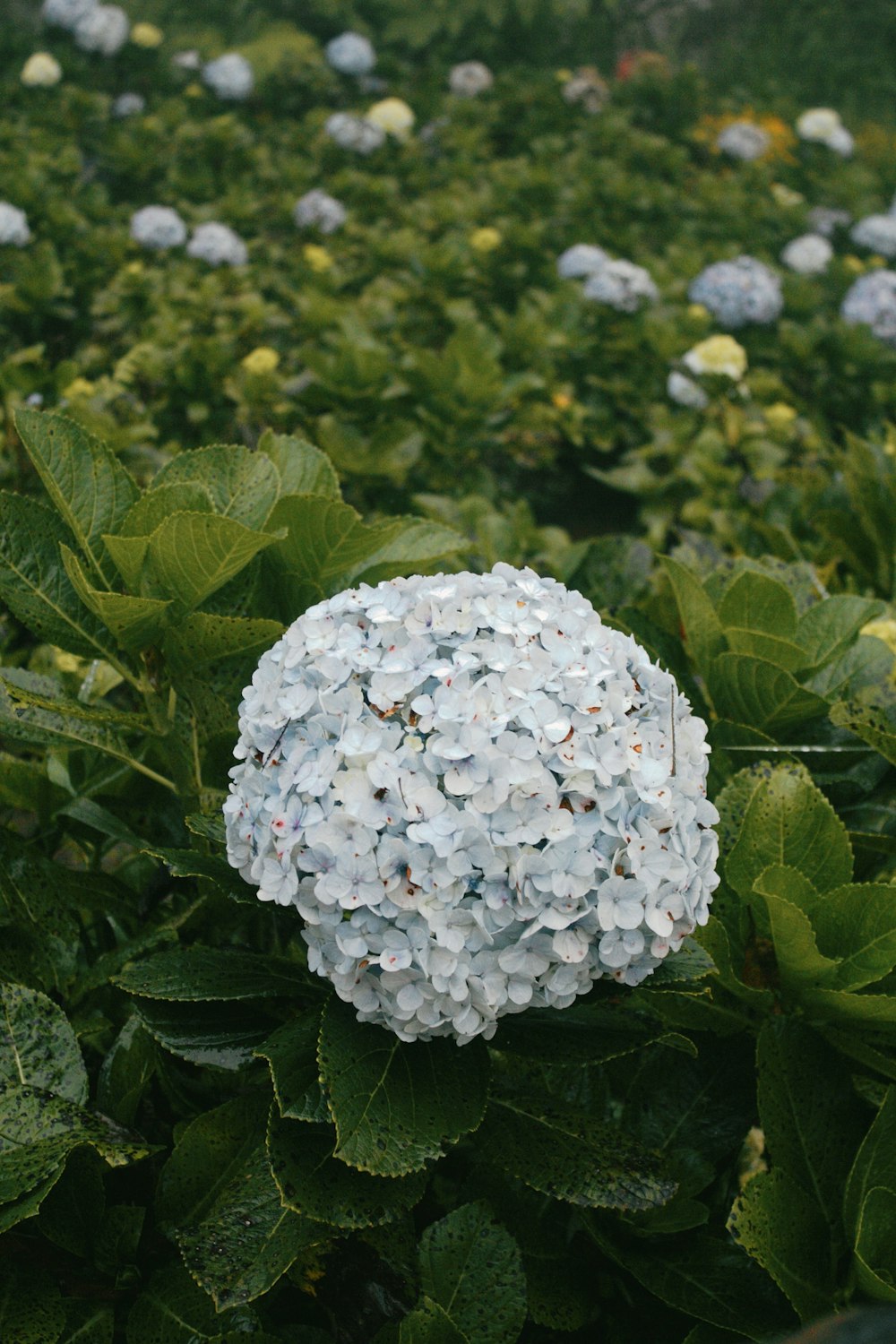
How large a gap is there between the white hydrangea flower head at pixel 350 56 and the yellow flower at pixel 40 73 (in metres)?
1.57

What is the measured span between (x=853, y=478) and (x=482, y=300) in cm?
260

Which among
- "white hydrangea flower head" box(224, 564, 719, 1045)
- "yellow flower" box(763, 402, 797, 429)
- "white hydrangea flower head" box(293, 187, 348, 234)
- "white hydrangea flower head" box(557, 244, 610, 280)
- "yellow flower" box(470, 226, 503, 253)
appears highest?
"white hydrangea flower head" box(224, 564, 719, 1045)

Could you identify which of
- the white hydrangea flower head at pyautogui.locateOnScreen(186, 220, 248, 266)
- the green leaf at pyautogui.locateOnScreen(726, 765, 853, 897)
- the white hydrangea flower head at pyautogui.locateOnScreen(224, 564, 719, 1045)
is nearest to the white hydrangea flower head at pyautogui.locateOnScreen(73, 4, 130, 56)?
the white hydrangea flower head at pyautogui.locateOnScreen(186, 220, 248, 266)

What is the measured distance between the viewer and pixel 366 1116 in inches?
43.1

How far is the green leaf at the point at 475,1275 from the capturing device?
117cm

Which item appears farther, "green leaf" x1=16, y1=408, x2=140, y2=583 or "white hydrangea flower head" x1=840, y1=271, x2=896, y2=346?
"white hydrangea flower head" x1=840, y1=271, x2=896, y2=346

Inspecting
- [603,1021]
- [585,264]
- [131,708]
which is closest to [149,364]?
[131,708]

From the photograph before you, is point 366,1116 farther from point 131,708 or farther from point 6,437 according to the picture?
point 6,437

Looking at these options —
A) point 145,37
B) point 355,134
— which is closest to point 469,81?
point 355,134

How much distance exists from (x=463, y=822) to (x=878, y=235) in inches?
216

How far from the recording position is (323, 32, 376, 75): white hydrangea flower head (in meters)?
6.46

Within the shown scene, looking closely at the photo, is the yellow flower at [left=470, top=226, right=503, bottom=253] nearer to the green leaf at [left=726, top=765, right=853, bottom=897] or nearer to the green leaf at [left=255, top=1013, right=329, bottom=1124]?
the green leaf at [left=726, top=765, right=853, bottom=897]

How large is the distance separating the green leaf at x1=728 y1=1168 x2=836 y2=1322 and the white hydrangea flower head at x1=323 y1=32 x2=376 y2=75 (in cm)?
655

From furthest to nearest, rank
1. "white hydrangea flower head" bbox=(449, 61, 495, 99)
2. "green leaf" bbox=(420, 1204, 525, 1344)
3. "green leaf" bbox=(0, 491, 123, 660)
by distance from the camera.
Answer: "white hydrangea flower head" bbox=(449, 61, 495, 99), "green leaf" bbox=(0, 491, 123, 660), "green leaf" bbox=(420, 1204, 525, 1344)
